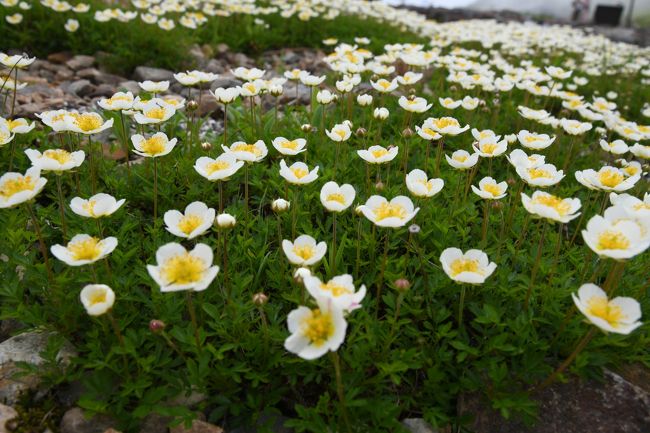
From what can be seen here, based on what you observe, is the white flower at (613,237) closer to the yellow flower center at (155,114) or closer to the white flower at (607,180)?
the white flower at (607,180)

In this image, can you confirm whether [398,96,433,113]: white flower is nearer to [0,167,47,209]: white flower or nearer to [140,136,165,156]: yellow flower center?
[140,136,165,156]: yellow flower center

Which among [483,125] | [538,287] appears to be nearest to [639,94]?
[483,125]

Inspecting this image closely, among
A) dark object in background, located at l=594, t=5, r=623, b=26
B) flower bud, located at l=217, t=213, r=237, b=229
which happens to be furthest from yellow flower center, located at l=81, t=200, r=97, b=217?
dark object in background, located at l=594, t=5, r=623, b=26

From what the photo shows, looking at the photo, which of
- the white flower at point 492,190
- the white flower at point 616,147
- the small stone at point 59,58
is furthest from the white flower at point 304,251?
the small stone at point 59,58

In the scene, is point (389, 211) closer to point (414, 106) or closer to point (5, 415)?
point (414, 106)

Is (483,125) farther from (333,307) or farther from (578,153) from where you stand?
(333,307)

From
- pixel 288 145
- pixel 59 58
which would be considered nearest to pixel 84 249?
pixel 288 145
